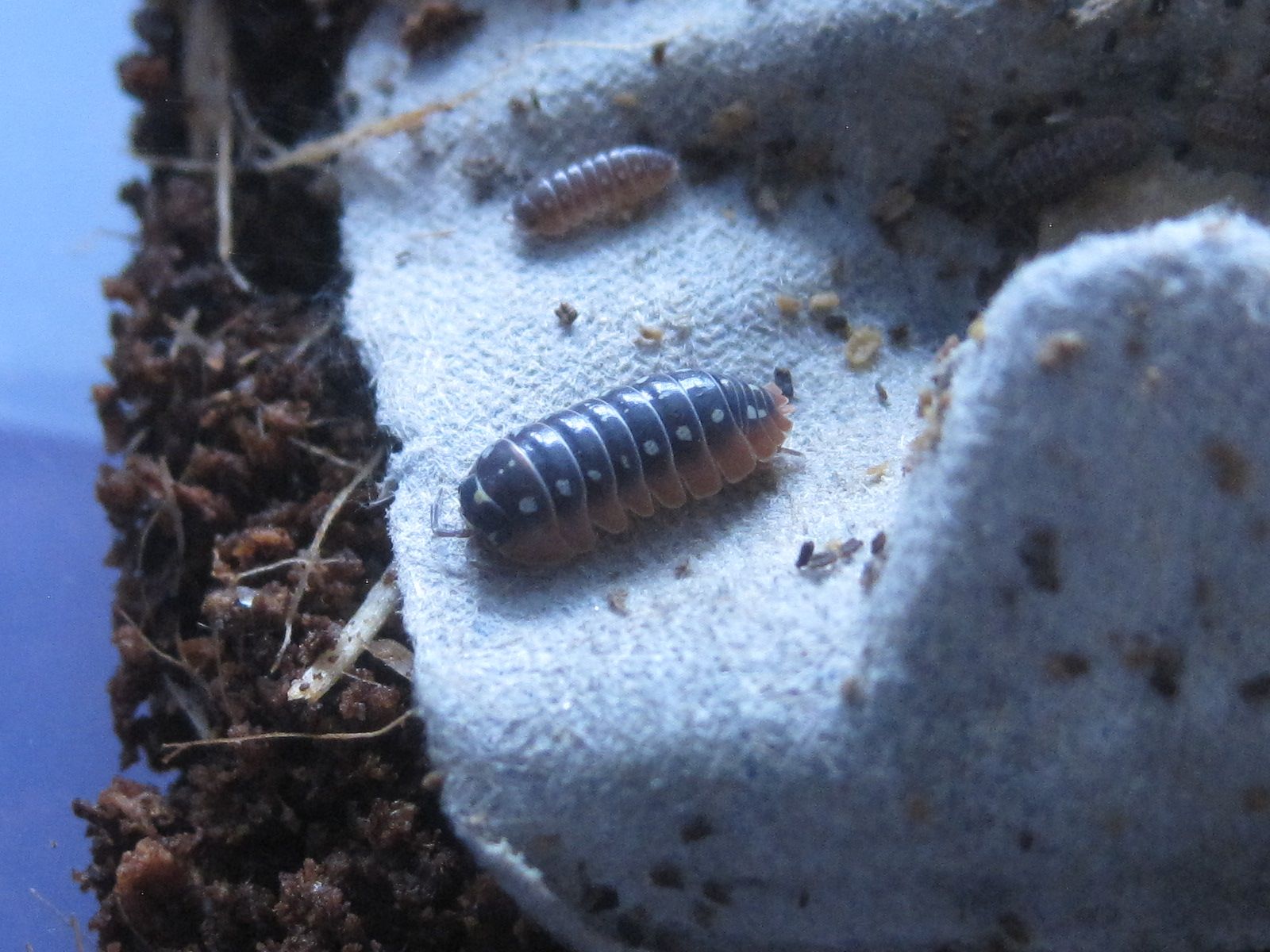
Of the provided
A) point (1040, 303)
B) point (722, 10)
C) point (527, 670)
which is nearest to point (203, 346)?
point (527, 670)

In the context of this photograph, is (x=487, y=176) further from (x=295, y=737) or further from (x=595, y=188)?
(x=295, y=737)

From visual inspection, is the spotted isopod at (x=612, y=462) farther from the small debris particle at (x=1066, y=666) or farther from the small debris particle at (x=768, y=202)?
the small debris particle at (x=1066, y=666)

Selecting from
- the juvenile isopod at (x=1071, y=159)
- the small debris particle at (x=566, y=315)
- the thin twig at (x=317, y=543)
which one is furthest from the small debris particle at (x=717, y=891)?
the juvenile isopod at (x=1071, y=159)

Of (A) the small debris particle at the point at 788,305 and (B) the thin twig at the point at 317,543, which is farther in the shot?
(A) the small debris particle at the point at 788,305

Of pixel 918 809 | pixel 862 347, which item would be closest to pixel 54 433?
pixel 862 347

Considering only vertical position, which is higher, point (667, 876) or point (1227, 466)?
point (1227, 466)
